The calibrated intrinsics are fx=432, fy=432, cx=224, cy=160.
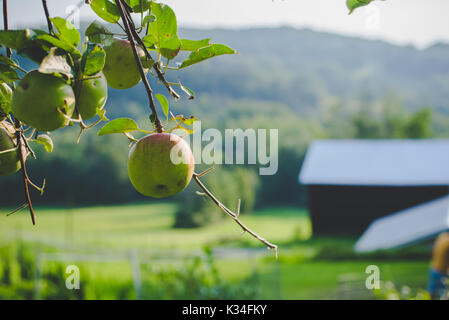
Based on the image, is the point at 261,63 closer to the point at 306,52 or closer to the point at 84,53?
the point at 306,52

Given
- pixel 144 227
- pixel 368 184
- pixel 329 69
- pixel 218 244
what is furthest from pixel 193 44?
pixel 329 69

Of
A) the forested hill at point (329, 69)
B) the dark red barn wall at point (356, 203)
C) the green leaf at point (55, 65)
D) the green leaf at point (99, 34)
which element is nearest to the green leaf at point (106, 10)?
the green leaf at point (99, 34)

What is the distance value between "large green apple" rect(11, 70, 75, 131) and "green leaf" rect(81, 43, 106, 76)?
28 mm

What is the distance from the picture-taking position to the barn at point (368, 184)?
52.3 feet

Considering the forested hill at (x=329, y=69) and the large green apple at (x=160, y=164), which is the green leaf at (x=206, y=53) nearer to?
the large green apple at (x=160, y=164)

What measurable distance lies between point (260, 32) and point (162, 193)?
43478mm

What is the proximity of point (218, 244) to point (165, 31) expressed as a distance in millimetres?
19475

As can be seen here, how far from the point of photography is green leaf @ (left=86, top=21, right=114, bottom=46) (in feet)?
1.75

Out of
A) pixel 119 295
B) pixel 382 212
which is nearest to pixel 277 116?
pixel 382 212

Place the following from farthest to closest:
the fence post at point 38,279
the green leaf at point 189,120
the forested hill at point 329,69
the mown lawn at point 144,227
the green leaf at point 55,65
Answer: the forested hill at point 329,69
the mown lawn at point 144,227
the fence post at point 38,279
the green leaf at point 189,120
the green leaf at point 55,65

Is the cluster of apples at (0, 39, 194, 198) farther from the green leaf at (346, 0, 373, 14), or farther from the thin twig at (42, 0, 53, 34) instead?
the green leaf at (346, 0, 373, 14)

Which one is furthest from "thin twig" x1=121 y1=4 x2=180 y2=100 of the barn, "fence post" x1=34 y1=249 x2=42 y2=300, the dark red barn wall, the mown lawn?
the mown lawn

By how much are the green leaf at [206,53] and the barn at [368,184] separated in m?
15.8

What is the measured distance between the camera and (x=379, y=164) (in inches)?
670
